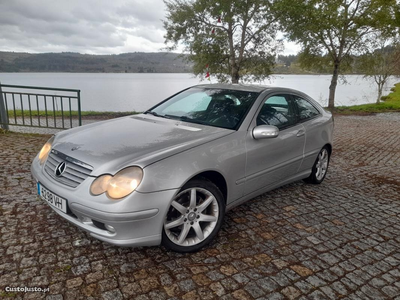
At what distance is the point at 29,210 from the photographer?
345 centimetres

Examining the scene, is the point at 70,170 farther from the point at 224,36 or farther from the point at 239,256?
the point at 224,36

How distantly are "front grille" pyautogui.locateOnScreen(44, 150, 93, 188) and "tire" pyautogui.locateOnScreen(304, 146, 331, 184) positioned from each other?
11.2ft

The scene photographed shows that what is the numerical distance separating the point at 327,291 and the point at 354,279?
1.10 feet

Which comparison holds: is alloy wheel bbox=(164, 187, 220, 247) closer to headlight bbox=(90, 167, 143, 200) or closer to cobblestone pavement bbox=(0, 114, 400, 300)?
cobblestone pavement bbox=(0, 114, 400, 300)

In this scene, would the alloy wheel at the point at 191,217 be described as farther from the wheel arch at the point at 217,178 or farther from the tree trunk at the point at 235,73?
the tree trunk at the point at 235,73

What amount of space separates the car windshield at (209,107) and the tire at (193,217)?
84cm

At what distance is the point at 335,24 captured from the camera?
1540 centimetres

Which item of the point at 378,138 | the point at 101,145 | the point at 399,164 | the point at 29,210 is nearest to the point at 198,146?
the point at 101,145

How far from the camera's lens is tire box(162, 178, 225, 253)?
260 cm

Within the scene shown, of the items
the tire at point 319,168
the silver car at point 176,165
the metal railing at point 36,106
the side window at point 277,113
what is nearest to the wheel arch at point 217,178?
the silver car at point 176,165

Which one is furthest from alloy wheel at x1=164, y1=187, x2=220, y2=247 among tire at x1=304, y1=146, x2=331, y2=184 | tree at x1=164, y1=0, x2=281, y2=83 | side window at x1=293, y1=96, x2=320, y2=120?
tree at x1=164, y1=0, x2=281, y2=83

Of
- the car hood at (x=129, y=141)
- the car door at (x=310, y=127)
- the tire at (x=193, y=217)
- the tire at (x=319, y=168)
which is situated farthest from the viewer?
the tire at (x=319, y=168)

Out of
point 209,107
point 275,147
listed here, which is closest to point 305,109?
point 275,147

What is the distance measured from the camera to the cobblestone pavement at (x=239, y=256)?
7.57 feet
